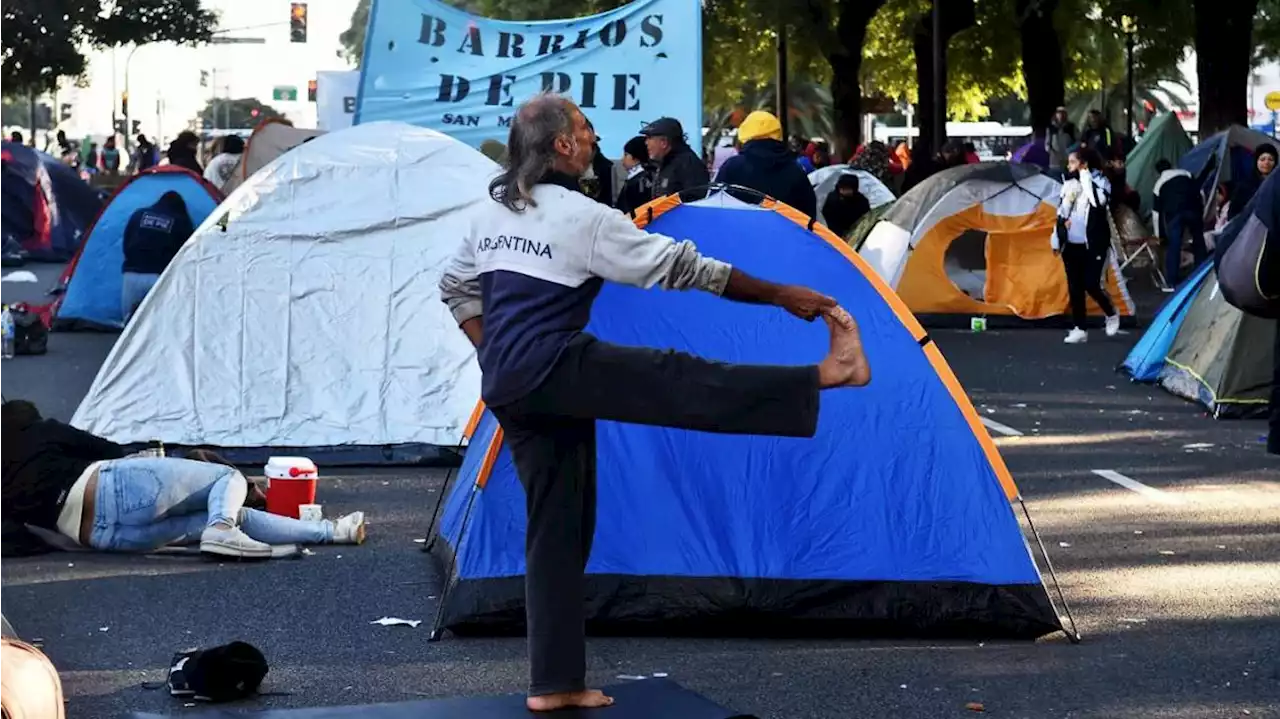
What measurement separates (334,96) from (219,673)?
24.7 m

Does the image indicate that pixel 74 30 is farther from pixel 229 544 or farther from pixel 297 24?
pixel 229 544

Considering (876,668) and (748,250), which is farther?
(748,250)

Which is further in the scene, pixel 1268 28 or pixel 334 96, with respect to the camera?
pixel 1268 28

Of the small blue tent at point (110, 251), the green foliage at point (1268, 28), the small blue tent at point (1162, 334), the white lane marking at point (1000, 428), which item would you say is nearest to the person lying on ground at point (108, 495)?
the white lane marking at point (1000, 428)

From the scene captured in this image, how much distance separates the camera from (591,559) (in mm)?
7918

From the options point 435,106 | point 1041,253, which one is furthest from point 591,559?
point 1041,253

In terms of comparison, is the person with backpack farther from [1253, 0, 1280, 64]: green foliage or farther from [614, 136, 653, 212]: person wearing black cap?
[614, 136, 653, 212]: person wearing black cap

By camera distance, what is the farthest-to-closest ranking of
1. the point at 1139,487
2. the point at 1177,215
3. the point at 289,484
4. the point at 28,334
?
1. the point at 1177,215
2. the point at 28,334
3. the point at 1139,487
4. the point at 289,484

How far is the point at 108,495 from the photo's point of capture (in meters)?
9.16

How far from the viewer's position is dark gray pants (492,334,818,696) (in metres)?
6.05

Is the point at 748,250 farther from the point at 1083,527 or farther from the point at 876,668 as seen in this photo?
the point at 1083,527

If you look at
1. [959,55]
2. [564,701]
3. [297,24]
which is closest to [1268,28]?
[959,55]

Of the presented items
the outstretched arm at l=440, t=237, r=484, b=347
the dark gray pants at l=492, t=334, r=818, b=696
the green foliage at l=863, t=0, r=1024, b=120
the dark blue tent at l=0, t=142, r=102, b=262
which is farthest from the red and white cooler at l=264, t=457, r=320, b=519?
the green foliage at l=863, t=0, r=1024, b=120

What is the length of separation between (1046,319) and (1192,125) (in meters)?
63.0
